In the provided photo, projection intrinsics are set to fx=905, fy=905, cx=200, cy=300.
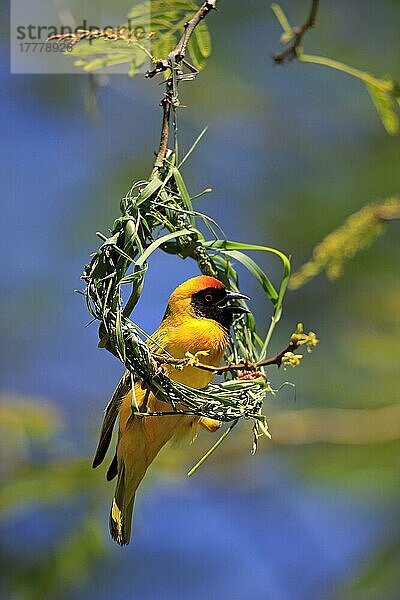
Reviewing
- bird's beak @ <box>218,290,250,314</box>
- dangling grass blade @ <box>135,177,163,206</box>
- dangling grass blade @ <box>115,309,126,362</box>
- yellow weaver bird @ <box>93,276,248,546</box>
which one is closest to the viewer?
dangling grass blade @ <box>115,309,126,362</box>

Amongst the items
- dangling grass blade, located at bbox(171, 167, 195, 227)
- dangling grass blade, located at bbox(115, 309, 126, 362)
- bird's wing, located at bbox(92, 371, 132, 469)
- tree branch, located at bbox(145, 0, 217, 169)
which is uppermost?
tree branch, located at bbox(145, 0, 217, 169)

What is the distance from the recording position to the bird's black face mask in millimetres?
1910

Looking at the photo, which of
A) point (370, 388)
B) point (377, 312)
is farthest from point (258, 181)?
point (370, 388)

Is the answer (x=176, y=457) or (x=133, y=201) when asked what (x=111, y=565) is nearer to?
(x=176, y=457)

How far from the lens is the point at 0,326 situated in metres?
4.90

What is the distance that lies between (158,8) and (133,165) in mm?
2864

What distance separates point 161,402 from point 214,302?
24cm

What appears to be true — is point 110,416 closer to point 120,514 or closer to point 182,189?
point 120,514

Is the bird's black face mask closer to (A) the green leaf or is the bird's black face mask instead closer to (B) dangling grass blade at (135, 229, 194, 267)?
(B) dangling grass blade at (135, 229, 194, 267)

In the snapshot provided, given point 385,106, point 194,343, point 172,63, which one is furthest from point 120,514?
point 385,106

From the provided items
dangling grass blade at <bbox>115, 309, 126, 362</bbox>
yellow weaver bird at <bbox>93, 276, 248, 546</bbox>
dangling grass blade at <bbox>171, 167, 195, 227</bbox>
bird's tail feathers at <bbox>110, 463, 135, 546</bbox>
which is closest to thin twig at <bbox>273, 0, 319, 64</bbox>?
dangling grass blade at <bbox>171, 167, 195, 227</bbox>

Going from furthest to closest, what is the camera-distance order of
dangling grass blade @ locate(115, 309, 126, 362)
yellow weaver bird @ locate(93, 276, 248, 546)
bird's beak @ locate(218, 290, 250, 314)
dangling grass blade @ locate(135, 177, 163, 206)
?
bird's beak @ locate(218, 290, 250, 314)
yellow weaver bird @ locate(93, 276, 248, 546)
dangling grass blade @ locate(135, 177, 163, 206)
dangling grass blade @ locate(115, 309, 126, 362)

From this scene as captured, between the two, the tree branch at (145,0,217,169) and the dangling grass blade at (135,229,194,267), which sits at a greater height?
the tree branch at (145,0,217,169)

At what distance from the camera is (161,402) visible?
1861 millimetres
